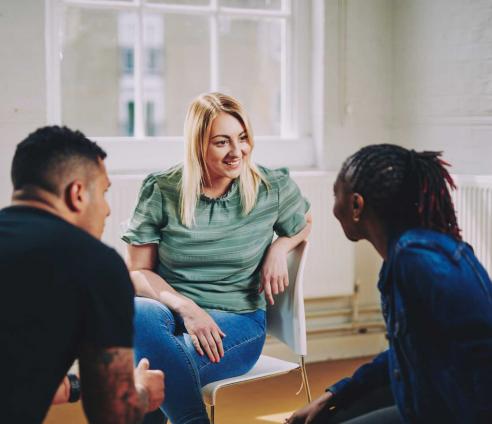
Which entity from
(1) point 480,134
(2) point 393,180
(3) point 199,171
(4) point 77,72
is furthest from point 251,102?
(2) point 393,180

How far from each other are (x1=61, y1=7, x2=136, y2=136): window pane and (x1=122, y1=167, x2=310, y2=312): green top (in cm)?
123

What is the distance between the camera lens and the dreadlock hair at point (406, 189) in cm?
157

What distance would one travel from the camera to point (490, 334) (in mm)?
1433

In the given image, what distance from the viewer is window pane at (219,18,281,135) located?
3.89 m

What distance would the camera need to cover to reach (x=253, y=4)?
3.91 m

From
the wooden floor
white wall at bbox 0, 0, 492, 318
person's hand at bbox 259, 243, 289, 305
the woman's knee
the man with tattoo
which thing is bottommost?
the wooden floor

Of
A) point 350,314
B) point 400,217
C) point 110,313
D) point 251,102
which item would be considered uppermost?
point 251,102

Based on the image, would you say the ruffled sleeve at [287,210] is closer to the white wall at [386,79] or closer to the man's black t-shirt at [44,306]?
the white wall at [386,79]

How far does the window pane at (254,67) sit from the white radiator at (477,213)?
3.48 feet

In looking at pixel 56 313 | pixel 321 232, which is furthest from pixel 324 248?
pixel 56 313

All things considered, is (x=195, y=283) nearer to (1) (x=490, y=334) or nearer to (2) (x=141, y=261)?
A: (2) (x=141, y=261)

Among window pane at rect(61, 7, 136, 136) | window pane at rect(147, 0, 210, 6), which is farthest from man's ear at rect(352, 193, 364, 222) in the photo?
window pane at rect(147, 0, 210, 6)

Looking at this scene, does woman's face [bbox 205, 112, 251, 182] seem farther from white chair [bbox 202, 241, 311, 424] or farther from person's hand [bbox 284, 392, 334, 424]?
person's hand [bbox 284, 392, 334, 424]

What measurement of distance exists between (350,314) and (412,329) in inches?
103
